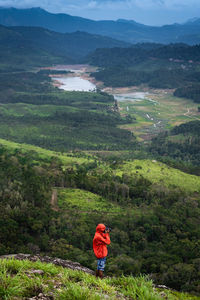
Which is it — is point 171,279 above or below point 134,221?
above

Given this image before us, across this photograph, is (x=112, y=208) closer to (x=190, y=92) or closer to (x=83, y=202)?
(x=83, y=202)

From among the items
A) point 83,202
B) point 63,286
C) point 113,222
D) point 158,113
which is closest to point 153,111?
point 158,113

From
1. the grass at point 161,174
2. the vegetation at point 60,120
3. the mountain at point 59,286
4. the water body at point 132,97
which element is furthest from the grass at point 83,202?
the water body at point 132,97

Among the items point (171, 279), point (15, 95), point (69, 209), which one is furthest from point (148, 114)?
point (171, 279)

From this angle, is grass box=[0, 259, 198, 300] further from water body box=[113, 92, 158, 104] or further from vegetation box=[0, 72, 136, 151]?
water body box=[113, 92, 158, 104]

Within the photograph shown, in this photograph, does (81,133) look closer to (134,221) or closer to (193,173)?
(193,173)

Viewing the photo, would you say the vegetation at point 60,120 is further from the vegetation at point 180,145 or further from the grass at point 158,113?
the vegetation at point 180,145
